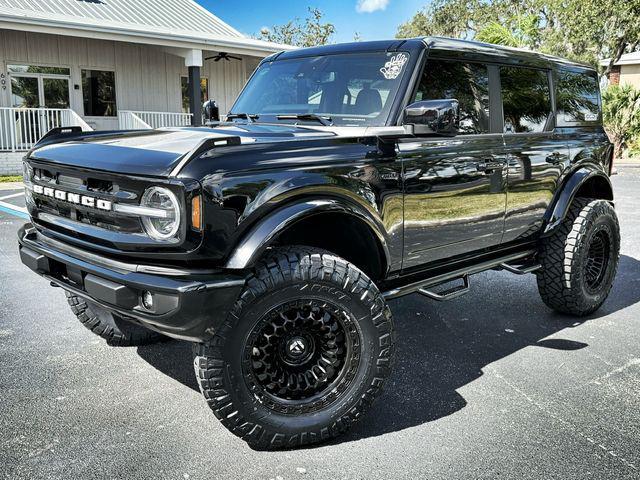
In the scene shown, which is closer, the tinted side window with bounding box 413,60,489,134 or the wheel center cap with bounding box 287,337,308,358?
the wheel center cap with bounding box 287,337,308,358

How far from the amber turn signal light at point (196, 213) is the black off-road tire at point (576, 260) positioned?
3.07m

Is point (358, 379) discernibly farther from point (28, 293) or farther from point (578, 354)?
point (28, 293)

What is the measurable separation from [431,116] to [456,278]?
1183 mm

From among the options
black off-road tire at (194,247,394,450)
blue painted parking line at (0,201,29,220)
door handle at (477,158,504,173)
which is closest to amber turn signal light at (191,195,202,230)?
black off-road tire at (194,247,394,450)

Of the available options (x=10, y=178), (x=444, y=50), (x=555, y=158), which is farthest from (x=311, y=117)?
(x=10, y=178)

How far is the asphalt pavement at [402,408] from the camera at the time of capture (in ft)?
8.81

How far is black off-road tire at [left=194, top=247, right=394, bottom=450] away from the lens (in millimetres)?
2678

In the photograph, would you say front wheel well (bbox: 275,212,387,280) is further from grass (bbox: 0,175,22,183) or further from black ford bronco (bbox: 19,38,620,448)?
grass (bbox: 0,175,22,183)

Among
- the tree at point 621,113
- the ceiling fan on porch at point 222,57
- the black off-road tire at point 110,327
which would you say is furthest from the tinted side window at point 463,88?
the tree at point 621,113

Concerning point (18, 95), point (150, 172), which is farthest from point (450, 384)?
point (18, 95)

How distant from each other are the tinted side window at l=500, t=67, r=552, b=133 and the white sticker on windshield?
0.91m

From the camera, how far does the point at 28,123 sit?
1666 centimetres

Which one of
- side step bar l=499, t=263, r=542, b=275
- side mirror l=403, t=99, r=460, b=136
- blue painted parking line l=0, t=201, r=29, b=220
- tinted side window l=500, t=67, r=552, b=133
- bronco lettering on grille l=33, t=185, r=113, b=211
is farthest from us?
blue painted parking line l=0, t=201, r=29, b=220

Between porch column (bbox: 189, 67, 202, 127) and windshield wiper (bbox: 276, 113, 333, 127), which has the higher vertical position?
porch column (bbox: 189, 67, 202, 127)
